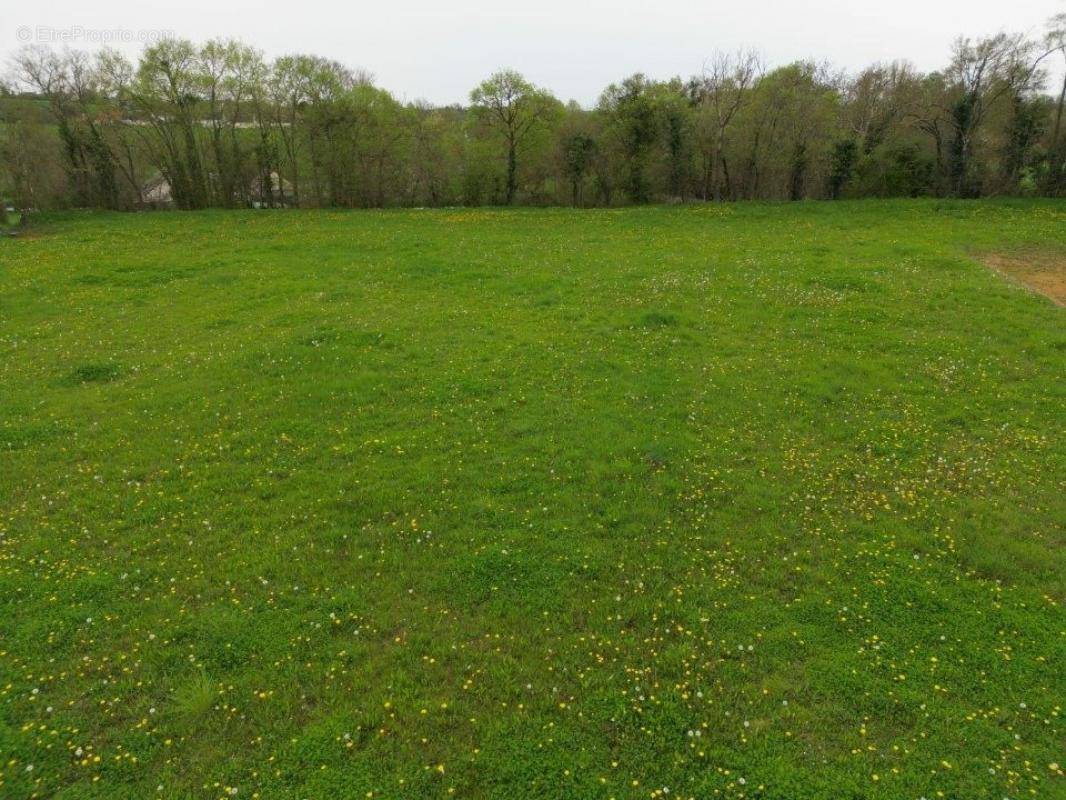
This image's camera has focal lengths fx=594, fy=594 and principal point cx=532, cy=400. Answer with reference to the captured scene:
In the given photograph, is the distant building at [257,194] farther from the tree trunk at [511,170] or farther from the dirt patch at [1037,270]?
the dirt patch at [1037,270]

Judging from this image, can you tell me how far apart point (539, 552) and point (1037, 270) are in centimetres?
2322

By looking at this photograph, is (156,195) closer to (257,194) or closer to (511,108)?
(257,194)

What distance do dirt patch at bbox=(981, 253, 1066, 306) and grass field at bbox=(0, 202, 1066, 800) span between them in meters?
1.95

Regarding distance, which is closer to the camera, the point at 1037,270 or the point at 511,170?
the point at 1037,270

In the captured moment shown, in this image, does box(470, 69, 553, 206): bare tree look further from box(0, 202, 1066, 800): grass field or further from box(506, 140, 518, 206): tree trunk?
box(0, 202, 1066, 800): grass field

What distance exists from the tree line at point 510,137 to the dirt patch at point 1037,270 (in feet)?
59.2

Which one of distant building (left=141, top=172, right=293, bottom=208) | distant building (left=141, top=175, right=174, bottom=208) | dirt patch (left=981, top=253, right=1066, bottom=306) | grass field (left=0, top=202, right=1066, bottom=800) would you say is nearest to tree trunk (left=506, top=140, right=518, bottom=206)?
distant building (left=141, top=172, right=293, bottom=208)

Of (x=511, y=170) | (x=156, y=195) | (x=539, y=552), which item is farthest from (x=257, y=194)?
(x=539, y=552)

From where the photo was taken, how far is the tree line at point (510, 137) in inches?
1448

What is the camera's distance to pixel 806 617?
7.05 m

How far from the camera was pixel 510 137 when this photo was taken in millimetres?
44531

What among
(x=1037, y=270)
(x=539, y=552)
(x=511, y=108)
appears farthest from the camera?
(x=511, y=108)

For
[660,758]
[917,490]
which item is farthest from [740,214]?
[660,758]

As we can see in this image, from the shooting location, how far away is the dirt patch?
19.0 m
